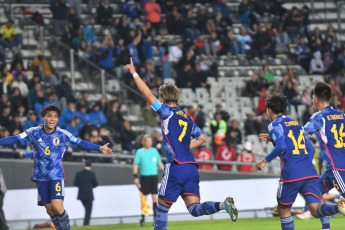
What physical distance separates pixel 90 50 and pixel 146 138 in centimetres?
666

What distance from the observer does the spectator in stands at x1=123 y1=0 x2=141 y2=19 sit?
26.2 meters

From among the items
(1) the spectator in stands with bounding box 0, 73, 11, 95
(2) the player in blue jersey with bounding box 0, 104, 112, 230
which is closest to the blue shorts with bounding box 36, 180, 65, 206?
(2) the player in blue jersey with bounding box 0, 104, 112, 230

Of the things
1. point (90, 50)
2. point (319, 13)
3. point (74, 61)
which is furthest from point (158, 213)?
point (319, 13)

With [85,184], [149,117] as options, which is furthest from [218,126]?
[85,184]

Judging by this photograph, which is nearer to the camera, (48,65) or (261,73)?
(48,65)

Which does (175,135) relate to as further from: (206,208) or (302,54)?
(302,54)

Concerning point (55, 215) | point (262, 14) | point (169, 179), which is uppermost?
point (262, 14)

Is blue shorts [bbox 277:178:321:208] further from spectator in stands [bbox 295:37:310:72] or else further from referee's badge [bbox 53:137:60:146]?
spectator in stands [bbox 295:37:310:72]

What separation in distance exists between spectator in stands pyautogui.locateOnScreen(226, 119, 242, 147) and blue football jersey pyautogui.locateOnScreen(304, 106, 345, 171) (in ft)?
36.1

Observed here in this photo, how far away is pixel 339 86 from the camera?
26109 millimetres

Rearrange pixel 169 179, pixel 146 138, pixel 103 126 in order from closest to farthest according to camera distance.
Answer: pixel 169 179 < pixel 146 138 < pixel 103 126

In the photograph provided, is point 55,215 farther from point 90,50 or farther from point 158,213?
point 90,50

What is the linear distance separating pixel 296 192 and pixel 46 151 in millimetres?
4018

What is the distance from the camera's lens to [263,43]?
89.9 feet
